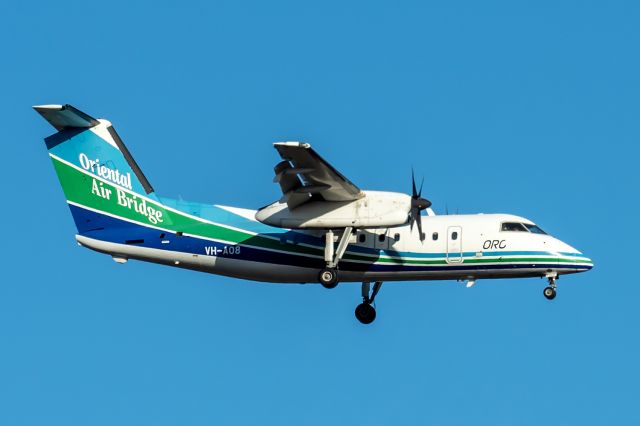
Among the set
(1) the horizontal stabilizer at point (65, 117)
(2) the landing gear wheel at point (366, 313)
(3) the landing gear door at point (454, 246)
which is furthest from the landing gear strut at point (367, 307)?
(1) the horizontal stabilizer at point (65, 117)

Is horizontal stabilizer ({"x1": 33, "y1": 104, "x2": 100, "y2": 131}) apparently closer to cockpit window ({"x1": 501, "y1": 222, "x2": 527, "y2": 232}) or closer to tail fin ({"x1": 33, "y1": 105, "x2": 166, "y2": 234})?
tail fin ({"x1": 33, "y1": 105, "x2": 166, "y2": 234})

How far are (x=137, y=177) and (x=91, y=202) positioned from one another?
142 cm

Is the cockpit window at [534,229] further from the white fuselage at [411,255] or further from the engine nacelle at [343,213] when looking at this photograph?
the engine nacelle at [343,213]

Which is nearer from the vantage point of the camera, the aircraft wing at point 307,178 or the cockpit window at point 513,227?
the aircraft wing at point 307,178

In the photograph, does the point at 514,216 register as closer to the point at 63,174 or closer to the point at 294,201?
the point at 294,201

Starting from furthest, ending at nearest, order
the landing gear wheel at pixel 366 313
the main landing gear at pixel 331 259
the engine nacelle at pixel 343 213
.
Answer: the landing gear wheel at pixel 366 313, the main landing gear at pixel 331 259, the engine nacelle at pixel 343 213

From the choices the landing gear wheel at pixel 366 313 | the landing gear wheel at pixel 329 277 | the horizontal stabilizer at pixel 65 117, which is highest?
the horizontal stabilizer at pixel 65 117

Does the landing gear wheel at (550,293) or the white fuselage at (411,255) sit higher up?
the white fuselage at (411,255)

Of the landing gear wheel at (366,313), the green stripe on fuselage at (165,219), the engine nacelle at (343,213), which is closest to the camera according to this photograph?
the engine nacelle at (343,213)

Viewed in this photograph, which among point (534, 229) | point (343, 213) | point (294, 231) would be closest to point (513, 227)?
point (534, 229)

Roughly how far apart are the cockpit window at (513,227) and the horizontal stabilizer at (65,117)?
1137cm

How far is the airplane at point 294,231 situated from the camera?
988 inches

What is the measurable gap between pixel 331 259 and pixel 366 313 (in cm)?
325

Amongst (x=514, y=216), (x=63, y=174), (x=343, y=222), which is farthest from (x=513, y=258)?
(x=63, y=174)
